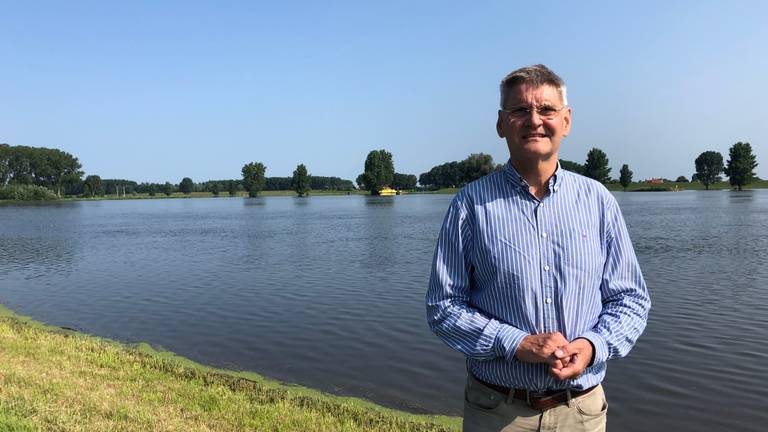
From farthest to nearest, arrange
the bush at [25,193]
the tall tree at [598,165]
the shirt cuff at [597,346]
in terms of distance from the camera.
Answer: the tall tree at [598,165] → the bush at [25,193] → the shirt cuff at [597,346]

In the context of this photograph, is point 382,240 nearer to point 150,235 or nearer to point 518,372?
point 150,235

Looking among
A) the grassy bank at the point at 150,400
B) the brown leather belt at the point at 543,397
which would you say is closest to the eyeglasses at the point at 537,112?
the brown leather belt at the point at 543,397

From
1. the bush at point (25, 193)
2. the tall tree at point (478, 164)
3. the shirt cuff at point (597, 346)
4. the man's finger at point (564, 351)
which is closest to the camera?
the man's finger at point (564, 351)

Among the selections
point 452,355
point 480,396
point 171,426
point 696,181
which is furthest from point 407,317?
point 696,181

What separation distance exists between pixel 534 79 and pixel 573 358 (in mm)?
1291

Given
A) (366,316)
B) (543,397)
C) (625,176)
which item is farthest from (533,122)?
(625,176)

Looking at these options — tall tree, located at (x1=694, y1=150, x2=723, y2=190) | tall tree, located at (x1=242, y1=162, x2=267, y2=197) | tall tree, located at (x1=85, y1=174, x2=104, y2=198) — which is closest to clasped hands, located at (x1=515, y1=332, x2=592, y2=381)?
tall tree, located at (x1=242, y1=162, x2=267, y2=197)

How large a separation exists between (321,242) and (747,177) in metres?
143

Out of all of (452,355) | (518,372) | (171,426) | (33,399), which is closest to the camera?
(518,372)

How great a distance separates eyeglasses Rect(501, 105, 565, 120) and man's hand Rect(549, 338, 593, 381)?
1.05 meters

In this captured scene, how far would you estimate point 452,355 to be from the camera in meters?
10.2

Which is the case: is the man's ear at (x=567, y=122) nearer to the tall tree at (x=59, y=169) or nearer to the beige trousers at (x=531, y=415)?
the beige trousers at (x=531, y=415)

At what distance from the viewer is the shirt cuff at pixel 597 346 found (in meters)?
2.47

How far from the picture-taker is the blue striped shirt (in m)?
2.52
